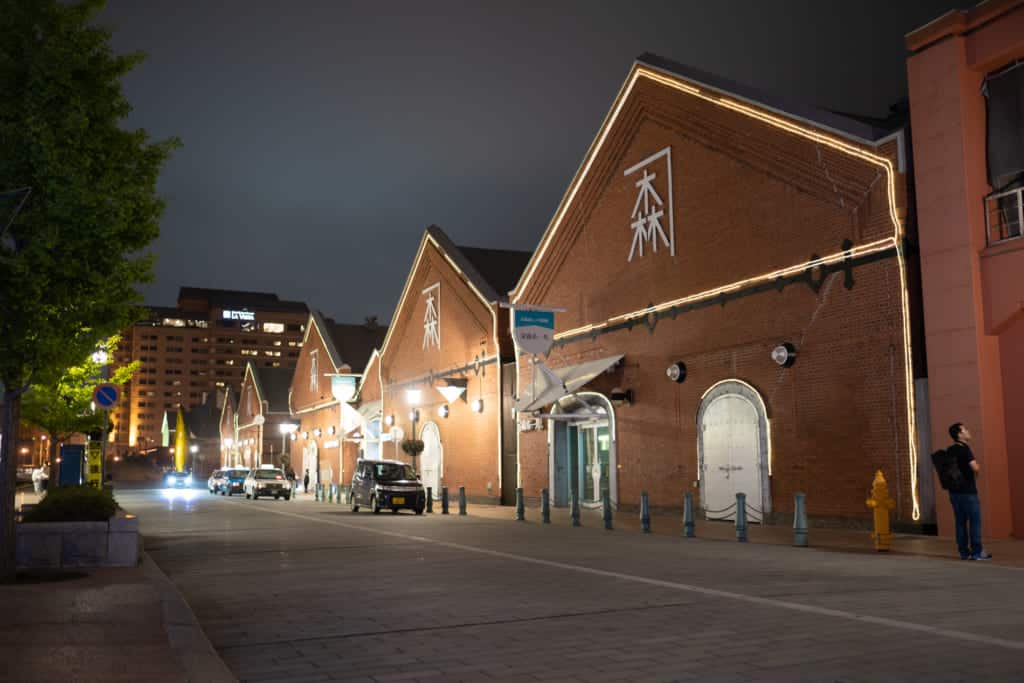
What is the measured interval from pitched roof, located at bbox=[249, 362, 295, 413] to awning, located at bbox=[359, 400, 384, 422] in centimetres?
2682

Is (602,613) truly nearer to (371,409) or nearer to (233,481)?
(371,409)

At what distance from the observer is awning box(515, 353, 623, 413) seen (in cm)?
2773

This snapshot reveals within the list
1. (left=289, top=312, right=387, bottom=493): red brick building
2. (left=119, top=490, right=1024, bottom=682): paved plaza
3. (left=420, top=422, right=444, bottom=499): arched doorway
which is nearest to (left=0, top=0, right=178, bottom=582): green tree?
(left=119, top=490, right=1024, bottom=682): paved plaza

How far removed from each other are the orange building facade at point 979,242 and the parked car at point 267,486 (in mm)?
34072

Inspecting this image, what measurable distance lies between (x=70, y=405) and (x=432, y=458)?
1601 cm

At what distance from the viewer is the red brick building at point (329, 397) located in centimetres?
5356

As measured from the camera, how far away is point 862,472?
18.9 m

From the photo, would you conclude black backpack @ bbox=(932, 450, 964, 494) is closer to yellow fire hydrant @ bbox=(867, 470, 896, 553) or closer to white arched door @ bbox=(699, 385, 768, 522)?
yellow fire hydrant @ bbox=(867, 470, 896, 553)

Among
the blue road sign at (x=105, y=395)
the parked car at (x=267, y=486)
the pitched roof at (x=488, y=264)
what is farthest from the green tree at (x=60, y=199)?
the parked car at (x=267, y=486)

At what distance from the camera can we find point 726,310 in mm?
23109

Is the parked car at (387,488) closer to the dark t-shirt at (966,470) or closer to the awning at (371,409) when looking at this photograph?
the awning at (371,409)

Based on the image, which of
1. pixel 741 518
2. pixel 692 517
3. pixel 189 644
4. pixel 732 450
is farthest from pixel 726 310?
pixel 189 644

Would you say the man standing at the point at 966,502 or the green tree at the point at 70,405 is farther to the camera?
the green tree at the point at 70,405

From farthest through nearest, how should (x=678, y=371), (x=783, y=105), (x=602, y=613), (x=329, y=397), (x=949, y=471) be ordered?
(x=329, y=397) < (x=678, y=371) < (x=783, y=105) < (x=949, y=471) < (x=602, y=613)
